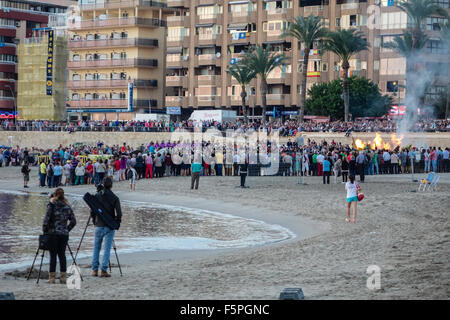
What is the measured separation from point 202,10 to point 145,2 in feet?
26.4

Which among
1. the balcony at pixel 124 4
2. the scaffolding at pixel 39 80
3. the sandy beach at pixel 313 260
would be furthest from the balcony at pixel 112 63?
the sandy beach at pixel 313 260

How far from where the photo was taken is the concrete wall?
52.9 m

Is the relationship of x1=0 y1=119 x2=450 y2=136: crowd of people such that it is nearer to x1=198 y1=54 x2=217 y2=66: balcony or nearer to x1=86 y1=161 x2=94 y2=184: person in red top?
x1=86 y1=161 x2=94 y2=184: person in red top

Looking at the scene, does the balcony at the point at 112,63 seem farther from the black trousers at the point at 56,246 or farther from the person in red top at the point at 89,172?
the black trousers at the point at 56,246

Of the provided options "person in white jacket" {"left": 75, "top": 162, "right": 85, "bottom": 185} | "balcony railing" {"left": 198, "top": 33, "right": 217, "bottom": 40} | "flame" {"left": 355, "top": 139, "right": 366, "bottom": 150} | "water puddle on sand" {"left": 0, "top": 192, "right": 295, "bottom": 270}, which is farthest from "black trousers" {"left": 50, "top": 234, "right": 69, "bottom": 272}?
"balcony railing" {"left": 198, "top": 33, "right": 217, "bottom": 40}

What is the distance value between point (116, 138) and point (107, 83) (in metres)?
25.7

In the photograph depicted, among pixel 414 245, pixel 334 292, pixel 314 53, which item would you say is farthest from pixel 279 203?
pixel 314 53

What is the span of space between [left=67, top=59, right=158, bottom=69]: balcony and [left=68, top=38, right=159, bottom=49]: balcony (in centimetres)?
178

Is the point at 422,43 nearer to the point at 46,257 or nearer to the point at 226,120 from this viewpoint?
the point at 226,120

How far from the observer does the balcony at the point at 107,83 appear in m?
92.8

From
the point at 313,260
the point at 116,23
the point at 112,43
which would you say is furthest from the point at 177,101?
the point at 313,260

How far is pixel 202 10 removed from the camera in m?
90.0

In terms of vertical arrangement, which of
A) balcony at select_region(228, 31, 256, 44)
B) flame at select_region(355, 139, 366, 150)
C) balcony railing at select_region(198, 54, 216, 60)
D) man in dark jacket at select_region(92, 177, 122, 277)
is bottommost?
man in dark jacket at select_region(92, 177, 122, 277)
